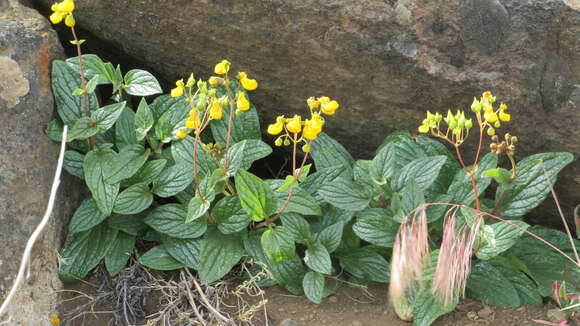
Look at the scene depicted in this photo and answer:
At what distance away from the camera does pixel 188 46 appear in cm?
333

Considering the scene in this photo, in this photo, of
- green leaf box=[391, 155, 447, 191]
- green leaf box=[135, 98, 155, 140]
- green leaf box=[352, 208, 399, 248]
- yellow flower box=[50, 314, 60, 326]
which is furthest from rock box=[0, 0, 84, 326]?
green leaf box=[391, 155, 447, 191]

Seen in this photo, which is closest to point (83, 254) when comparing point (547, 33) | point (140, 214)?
point (140, 214)

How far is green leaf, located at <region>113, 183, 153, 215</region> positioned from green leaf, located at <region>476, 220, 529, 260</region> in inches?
54.6

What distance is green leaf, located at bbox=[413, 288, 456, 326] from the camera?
2.72 metres

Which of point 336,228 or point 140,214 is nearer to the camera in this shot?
point 336,228

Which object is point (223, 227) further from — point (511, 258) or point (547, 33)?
point (547, 33)

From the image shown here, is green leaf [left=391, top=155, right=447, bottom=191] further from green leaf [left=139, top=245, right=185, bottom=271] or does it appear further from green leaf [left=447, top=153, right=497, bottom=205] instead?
green leaf [left=139, top=245, right=185, bottom=271]

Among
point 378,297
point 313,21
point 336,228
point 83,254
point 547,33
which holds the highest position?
point 547,33

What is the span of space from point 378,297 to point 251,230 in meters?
0.61

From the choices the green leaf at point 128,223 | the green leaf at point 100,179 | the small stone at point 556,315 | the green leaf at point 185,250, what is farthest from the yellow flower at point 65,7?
the small stone at point 556,315

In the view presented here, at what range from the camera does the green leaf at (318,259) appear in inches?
111

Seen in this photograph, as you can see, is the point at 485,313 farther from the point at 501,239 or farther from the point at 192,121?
the point at 192,121

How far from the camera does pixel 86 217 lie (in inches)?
120

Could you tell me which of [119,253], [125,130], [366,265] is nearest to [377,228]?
[366,265]
